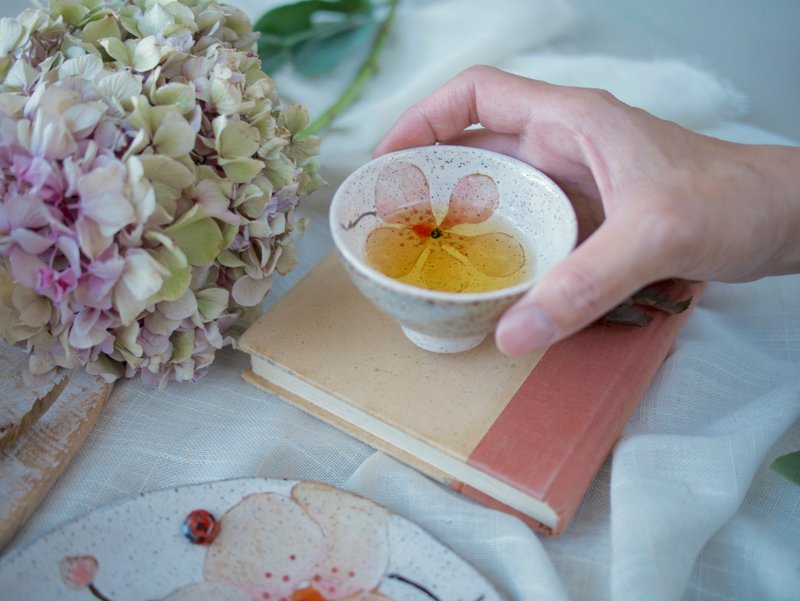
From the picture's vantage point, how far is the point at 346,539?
639 mm

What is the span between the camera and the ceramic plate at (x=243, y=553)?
61 centimetres

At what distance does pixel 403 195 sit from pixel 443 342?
0.17m

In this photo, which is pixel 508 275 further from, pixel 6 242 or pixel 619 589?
pixel 6 242

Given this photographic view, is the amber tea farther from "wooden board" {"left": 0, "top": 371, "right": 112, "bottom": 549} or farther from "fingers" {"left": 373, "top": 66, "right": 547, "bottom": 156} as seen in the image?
"wooden board" {"left": 0, "top": 371, "right": 112, "bottom": 549}

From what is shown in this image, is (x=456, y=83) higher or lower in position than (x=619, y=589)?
higher

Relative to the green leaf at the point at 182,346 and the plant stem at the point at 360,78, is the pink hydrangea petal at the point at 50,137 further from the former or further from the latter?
the plant stem at the point at 360,78

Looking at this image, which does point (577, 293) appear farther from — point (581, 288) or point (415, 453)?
point (415, 453)

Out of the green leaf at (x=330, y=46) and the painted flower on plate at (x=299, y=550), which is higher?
the green leaf at (x=330, y=46)

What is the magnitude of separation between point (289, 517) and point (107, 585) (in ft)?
0.47

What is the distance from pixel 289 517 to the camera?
0.65 m

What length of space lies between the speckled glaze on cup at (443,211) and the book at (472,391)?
0.15 ft

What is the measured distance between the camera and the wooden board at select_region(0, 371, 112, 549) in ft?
2.22

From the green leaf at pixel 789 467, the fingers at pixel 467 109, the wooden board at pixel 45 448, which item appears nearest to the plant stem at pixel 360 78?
the fingers at pixel 467 109

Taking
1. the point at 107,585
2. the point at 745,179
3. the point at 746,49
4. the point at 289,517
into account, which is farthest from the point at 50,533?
the point at 746,49
